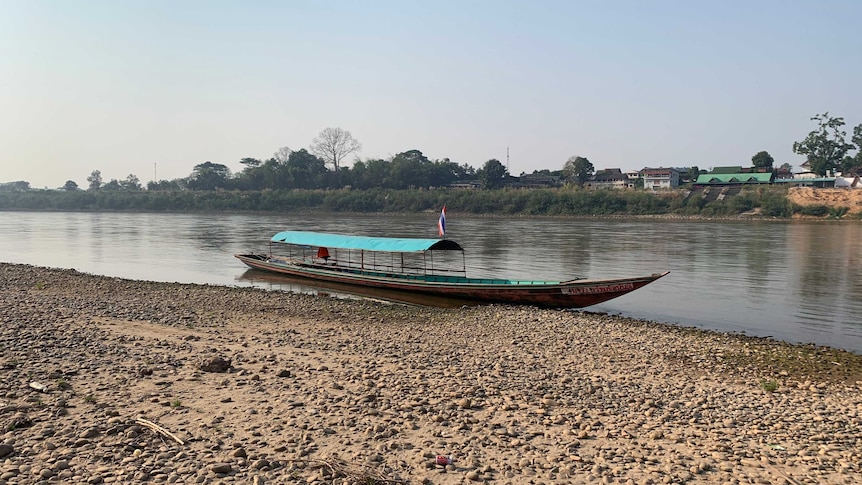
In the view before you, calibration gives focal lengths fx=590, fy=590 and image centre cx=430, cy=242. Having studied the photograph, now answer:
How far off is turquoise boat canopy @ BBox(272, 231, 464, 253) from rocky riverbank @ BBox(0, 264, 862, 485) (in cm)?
682

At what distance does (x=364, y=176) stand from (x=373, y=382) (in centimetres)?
9991

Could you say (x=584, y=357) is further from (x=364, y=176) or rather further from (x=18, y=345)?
(x=364, y=176)

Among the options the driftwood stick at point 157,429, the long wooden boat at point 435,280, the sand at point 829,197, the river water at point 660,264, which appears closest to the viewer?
the driftwood stick at point 157,429

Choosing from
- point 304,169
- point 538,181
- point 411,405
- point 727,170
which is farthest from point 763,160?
point 411,405

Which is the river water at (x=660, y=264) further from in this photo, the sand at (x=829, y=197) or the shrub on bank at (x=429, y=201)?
the shrub on bank at (x=429, y=201)

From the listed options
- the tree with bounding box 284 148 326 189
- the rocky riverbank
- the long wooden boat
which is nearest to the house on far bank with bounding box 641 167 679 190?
the tree with bounding box 284 148 326 189

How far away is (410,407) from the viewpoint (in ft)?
25.9

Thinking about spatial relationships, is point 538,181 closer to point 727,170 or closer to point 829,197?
point 727,170

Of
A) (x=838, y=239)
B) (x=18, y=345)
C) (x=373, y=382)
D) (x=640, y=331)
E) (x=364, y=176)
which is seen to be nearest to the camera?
(x=373, y=382)

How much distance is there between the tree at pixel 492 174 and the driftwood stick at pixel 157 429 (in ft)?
314

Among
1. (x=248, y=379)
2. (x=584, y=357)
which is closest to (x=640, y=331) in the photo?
(x=584, y=357)

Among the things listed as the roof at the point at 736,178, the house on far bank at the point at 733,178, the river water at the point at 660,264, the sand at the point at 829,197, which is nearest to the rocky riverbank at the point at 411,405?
the river water at the point at 660,264

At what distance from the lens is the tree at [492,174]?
10150cm

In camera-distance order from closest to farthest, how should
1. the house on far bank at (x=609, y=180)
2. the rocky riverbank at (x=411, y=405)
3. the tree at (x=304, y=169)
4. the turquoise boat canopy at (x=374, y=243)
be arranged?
the rocky riverbank at (x=411, y=405), the turquoise boat canopy at (x=374, y=243), the house on far bank at (x=609, y=180), the tree at (x=304, y=169)
